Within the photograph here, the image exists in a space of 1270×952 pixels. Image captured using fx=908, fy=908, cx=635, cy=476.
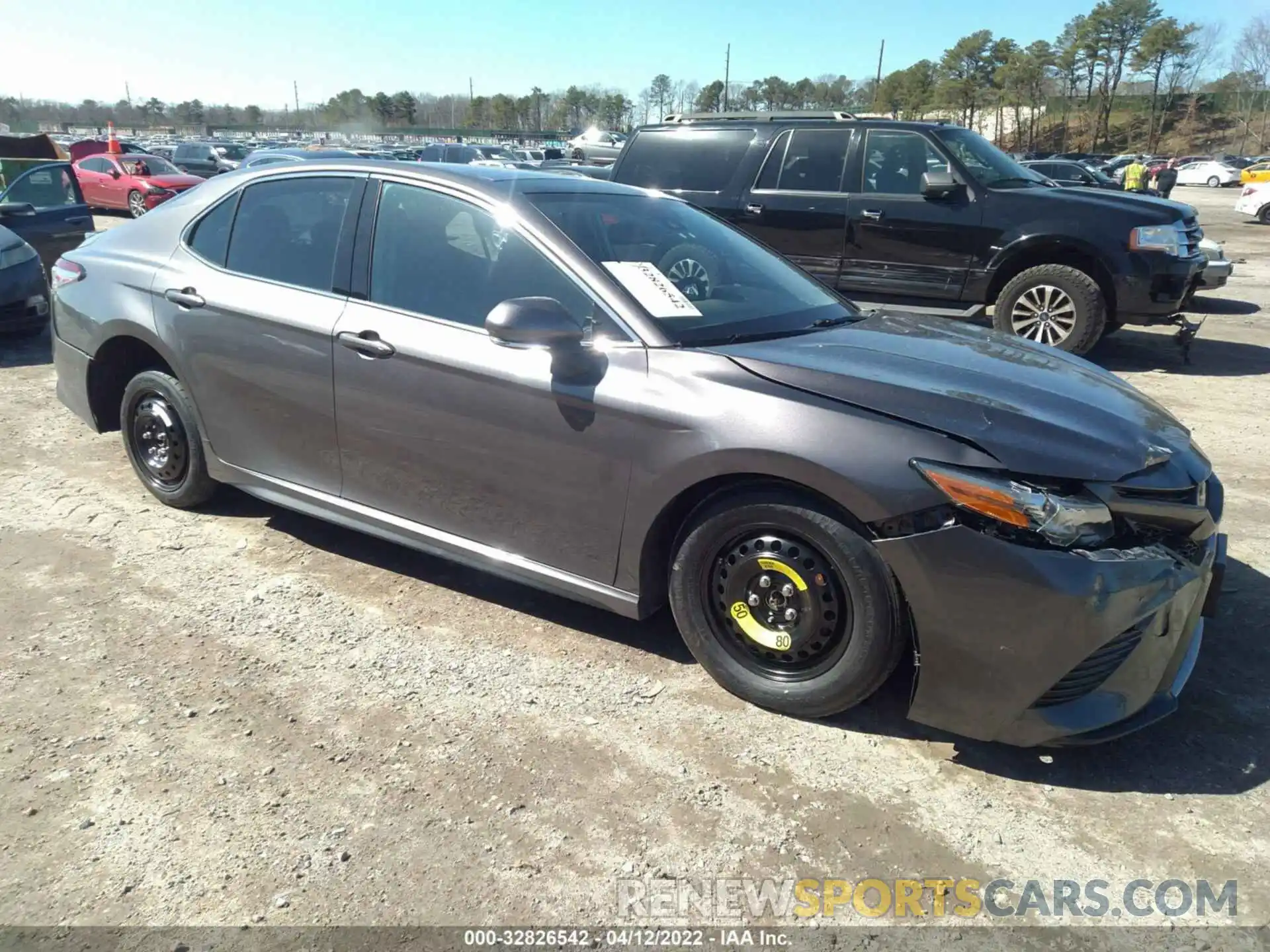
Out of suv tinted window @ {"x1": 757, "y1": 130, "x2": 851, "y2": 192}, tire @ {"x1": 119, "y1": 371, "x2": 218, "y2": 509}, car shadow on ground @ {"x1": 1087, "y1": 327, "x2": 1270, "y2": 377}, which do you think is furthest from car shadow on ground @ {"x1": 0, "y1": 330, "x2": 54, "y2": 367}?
car shadow on ground @ {"x1": 1087, "y1": 327, "x2": 1270, "y2": 377}

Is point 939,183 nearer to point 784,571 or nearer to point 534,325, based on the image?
point 534,325

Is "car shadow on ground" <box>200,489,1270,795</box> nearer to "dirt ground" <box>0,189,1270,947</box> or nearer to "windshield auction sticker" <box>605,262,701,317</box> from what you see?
"dirt ground" <box>0,189,1270,947</box>

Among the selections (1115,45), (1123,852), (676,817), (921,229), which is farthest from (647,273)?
(1115,45)

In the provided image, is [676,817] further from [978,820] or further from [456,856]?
[978,820]

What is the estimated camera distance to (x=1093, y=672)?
2.53 m

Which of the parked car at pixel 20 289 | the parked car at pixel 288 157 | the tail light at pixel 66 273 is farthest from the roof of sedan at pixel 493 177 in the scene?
the parked car at pixel 20 289

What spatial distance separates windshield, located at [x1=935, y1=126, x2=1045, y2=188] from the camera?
802 centimetres

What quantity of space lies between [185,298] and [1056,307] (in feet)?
22.2

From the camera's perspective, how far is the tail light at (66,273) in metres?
4.55

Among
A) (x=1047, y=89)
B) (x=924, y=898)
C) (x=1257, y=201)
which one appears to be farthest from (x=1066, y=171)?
(x=1047, y=89)

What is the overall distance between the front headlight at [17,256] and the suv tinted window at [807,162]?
678cm

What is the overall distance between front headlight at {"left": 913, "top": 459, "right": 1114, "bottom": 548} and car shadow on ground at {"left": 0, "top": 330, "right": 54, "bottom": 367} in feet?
24.7

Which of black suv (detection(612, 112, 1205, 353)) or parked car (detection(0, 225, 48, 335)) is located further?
parked car (detection(0, 225, 48, 335))

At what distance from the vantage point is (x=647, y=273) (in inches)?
130
